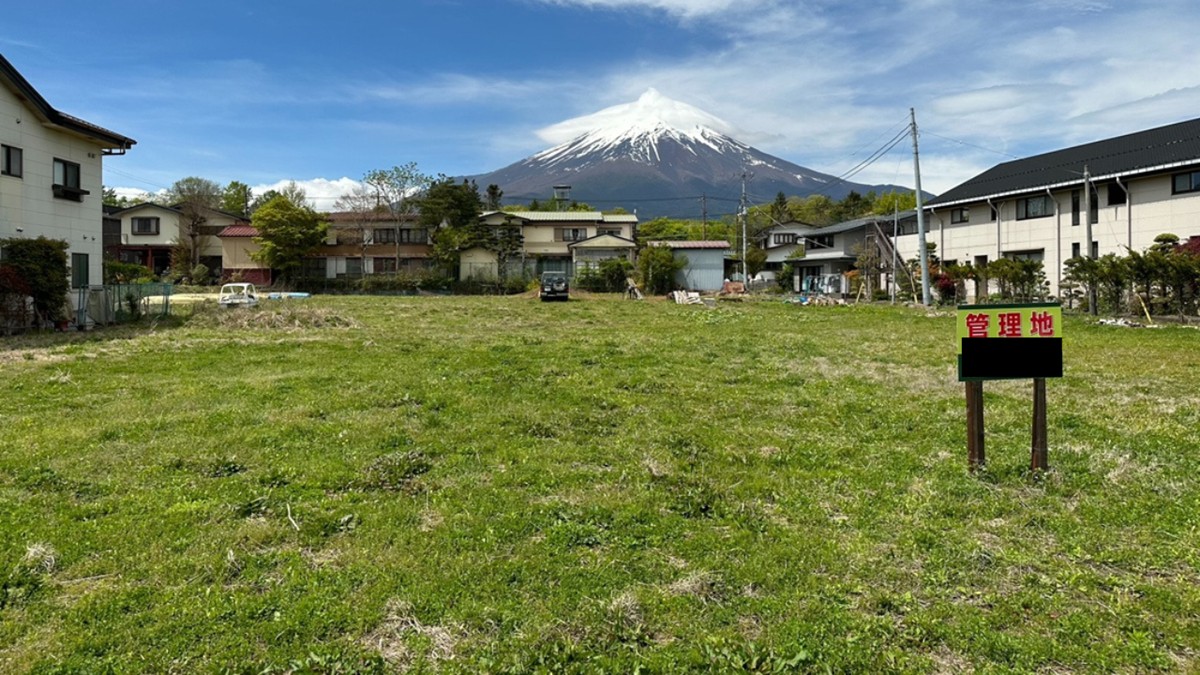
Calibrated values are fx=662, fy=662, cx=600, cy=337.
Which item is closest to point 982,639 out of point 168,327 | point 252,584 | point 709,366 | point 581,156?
point 252,584

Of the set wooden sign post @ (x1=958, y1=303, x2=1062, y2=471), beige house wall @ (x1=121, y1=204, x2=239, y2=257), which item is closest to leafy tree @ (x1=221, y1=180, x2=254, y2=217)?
beige house wall @ (x1=121, y1=204, x2=239, y2=257)

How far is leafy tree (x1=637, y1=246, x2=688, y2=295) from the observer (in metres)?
35.7

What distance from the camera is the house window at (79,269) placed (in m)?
18.1

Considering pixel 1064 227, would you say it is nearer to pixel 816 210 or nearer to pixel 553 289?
pixel 553 289

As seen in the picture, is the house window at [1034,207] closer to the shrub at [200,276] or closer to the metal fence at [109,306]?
the metal fence at [109,306]

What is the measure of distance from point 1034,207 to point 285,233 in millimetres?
38846

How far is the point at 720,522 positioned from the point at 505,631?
171 cm

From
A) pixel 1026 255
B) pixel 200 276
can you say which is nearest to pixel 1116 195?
pixel 1026 255

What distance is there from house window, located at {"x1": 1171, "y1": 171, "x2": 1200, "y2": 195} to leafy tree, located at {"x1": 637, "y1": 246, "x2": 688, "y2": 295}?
20558 millimetres

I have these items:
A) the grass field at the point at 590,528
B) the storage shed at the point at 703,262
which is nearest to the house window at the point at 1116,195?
the grass field at the point at 590,528

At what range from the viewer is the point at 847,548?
3711mm

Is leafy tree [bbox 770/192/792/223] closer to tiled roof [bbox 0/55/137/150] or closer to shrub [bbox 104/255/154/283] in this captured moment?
shrub [bbox 104/255/154/283]

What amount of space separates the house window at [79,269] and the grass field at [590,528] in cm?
1212

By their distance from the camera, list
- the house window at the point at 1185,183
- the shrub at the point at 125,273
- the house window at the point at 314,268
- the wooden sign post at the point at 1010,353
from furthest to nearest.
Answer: the house window at the point at 314,268
the shrub at the point at 125,273
the house window at the point at 1185,183
the wooden sign post at the point at 1010,353
